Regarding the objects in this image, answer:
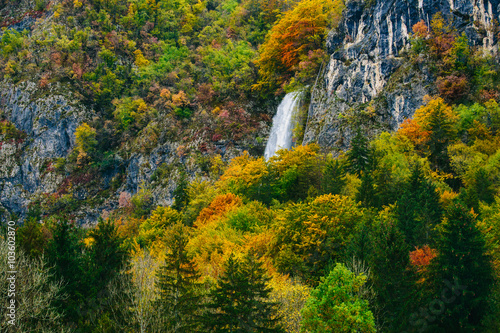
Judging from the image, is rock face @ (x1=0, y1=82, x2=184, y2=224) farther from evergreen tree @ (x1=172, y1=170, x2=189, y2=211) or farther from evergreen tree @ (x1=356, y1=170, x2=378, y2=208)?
evergreen tree @ (x1=356, y1=170, x2=378, y2=208)

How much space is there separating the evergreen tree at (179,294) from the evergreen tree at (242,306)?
102 cm

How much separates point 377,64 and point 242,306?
3538cm

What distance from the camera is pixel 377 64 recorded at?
4012 cm

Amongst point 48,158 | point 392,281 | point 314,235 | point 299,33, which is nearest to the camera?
point 392,281

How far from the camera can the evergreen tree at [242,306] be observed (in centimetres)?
1371

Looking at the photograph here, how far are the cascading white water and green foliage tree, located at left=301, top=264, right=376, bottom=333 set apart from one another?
33.4m

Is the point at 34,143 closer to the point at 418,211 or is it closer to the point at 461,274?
the point at 418,211

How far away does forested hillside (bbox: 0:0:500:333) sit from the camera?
633 inches

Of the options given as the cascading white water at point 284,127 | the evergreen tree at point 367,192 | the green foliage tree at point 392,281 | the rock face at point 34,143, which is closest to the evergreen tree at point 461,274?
the green foliage tree at point 392,281

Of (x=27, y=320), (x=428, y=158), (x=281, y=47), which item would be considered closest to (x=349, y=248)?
(x=27, y=320)

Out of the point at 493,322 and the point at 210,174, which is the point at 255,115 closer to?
the point at 210,174

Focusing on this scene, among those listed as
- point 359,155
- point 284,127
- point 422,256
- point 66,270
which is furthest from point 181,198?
point 422,256

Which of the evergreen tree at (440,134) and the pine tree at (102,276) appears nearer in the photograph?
the pine tree at (102,276)

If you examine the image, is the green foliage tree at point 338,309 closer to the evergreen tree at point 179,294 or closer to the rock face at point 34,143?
the evergreen tree at point 179,294
